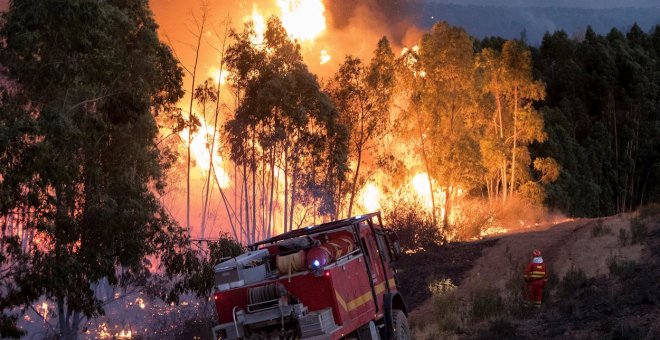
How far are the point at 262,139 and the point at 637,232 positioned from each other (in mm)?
14608

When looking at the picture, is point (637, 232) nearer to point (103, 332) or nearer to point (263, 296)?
point (263, 296)

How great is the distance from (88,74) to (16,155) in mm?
2838

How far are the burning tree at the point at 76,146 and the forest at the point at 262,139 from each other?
42mm

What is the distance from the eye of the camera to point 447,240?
3766 centimetres

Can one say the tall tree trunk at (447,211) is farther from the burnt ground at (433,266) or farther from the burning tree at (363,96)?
the burning tree at (363,96)

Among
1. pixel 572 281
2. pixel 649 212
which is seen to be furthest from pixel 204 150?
pixel 572 281

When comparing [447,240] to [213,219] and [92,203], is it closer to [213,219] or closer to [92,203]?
[213,219]

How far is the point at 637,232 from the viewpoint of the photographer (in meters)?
23.2

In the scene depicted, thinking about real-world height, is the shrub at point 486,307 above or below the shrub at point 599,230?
below

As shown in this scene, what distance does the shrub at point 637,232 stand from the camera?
22.7 metres

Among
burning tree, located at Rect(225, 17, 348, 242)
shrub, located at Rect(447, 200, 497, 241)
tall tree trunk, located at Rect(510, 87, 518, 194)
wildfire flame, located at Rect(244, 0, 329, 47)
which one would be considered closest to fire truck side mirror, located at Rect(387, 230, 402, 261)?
burning tree, located at Rect(225, 17, 348, 242)

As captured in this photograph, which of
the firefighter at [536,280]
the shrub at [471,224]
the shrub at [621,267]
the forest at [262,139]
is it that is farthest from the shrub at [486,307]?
the shrub at [471,224]

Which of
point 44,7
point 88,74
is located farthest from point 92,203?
point 44,7

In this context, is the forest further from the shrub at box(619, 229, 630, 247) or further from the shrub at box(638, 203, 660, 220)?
the shrub at box(619, 229, 630, 247)
